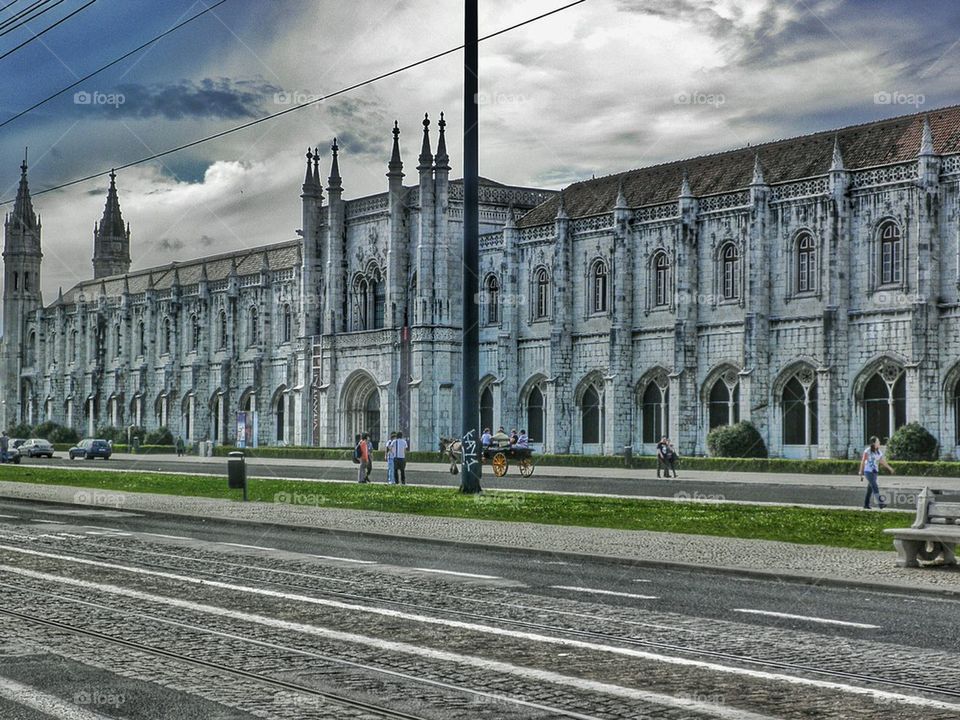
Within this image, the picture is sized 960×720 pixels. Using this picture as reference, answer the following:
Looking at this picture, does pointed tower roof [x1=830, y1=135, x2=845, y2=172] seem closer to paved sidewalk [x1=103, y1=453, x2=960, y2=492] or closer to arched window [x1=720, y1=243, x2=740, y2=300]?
arched window [x1=720, y1=243, x2=740, y2=300]

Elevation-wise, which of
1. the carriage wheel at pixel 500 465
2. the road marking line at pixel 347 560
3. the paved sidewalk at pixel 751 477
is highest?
the carriage wheel at pixel 500 465

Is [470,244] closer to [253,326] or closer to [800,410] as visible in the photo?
[800,410]

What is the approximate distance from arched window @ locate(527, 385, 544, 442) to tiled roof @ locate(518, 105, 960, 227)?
865cm

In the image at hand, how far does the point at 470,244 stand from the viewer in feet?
88.7

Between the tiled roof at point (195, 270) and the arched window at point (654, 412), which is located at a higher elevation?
the tiled roof at point (195, 270)

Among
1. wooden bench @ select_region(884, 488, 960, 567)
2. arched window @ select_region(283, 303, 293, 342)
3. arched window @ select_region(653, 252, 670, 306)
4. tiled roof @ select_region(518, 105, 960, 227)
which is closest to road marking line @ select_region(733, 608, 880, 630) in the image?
wooden bench @ select_region(884, 488, 960, 567)

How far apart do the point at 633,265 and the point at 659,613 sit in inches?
1823

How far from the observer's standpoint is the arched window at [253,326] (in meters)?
81.9

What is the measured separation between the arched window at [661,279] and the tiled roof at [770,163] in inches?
103

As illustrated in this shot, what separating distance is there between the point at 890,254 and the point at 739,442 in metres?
9.11

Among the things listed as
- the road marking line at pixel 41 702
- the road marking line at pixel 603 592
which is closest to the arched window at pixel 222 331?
the road marking line at pixel 603 592

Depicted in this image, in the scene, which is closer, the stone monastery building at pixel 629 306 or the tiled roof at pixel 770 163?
the stone monastery building at pixel 629 306

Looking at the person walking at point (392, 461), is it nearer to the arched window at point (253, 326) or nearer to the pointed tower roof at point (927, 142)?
the pointed tower roof at point (927, 142)

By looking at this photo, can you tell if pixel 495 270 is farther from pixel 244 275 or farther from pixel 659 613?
pixel 659 613
